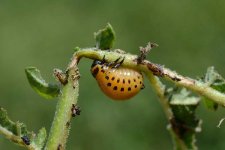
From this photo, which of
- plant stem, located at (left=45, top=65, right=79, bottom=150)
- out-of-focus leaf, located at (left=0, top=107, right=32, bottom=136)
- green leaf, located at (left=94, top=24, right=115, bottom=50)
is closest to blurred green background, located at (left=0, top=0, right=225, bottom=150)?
out-of-focus leaf, located at (left=0, top=107, right=32, bottom=136)

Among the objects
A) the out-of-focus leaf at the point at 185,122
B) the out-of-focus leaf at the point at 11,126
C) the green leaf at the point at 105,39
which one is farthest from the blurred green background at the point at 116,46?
the green leaf at the point at 105,39

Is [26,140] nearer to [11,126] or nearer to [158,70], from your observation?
[11,126]

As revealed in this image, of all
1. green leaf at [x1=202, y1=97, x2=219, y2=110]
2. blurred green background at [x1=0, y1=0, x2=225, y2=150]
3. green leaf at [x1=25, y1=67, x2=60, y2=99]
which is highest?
A: blurred green background at [x1=0, y1=0, x2=225, y2=150]

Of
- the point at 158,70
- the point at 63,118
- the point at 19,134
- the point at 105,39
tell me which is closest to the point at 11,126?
the point at 19,134

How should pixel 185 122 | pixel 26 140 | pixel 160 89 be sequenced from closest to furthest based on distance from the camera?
pixel 26 140 → pixel 160 89 → pixel 185 122

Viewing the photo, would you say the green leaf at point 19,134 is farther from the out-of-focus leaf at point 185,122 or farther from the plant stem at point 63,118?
the out-of-focus leaf at point 185,122

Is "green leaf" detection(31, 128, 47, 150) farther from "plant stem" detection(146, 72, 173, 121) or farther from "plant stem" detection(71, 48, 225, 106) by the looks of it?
"plant stem" detection(146, 72, 173, 121)

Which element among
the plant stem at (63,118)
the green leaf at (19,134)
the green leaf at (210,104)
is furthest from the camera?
the green leaf at (210,104)
